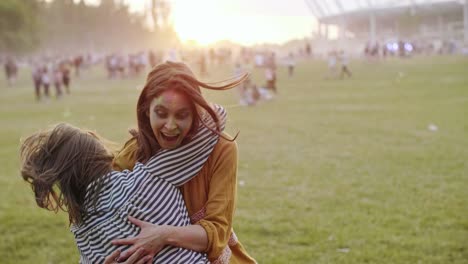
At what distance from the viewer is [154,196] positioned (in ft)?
9.55

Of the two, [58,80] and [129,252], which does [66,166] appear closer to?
[129,252]

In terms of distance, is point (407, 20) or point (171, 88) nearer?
point (171, 88)

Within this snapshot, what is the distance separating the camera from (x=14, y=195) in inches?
356

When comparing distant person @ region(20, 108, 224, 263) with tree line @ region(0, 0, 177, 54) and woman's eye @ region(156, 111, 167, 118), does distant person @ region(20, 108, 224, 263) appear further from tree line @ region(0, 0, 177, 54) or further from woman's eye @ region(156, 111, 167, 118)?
tree line @ region(0, 0, 177, 54)

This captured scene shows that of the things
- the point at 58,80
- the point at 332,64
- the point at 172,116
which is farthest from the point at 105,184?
the point at 332,64

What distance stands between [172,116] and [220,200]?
0.45m

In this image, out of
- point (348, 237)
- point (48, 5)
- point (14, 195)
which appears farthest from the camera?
point (48, 5)

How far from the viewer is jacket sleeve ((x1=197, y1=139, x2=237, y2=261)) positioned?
298cm

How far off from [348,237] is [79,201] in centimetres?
400

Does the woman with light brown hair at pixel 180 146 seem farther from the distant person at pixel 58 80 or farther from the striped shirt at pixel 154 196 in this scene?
the distant person at pixel 58 80

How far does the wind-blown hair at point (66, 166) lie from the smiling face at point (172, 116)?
347mm

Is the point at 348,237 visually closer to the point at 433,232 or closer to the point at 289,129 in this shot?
the point at 433,232

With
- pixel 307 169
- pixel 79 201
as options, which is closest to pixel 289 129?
pixel 307 169

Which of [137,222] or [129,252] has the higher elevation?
[137,222]
